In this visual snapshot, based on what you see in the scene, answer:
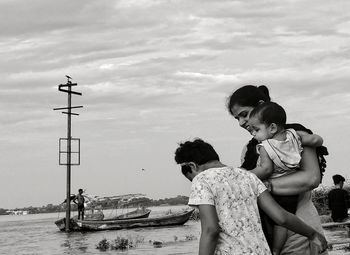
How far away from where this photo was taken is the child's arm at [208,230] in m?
3.08

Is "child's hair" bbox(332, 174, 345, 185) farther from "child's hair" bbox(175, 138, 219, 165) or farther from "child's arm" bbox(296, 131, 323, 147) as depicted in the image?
"child's hair" bbox(175, 138, 219, 165)

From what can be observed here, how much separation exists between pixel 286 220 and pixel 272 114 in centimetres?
52

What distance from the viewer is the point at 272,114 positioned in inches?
128

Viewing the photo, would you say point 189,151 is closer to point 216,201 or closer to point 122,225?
point 216,201

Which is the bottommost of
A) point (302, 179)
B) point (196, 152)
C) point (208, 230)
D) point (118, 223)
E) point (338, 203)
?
point (118, 223)

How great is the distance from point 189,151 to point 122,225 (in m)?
37.6

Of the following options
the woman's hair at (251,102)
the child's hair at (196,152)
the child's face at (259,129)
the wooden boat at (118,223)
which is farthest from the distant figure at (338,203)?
the wooden boat at (118,223)

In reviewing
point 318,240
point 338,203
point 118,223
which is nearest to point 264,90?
point 318,240

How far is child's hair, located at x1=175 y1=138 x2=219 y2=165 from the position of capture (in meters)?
3.21

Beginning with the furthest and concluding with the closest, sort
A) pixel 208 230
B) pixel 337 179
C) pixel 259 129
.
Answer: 1. pixel 337 179
2. pixel 259 129
3. pixel 208 230

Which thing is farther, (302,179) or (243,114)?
(243,114)

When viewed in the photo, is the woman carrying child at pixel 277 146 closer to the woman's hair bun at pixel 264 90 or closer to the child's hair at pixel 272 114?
the child's hair at pixel 272 114

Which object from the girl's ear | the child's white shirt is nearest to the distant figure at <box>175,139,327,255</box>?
the child's white shirt

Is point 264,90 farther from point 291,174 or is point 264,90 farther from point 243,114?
point 291,174
